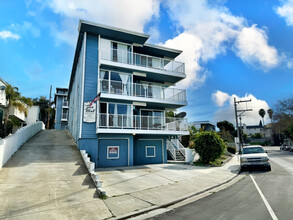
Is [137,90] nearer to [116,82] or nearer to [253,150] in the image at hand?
[116,82]

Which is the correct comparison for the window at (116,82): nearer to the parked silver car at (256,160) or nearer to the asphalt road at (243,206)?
the parked silver car at (256,160)

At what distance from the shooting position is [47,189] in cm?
764

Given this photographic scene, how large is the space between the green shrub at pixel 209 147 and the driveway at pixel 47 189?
9.91m

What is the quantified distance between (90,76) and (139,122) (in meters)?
5.47

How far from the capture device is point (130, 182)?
9758mm

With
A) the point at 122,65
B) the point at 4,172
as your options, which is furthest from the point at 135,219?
the point at 122,65

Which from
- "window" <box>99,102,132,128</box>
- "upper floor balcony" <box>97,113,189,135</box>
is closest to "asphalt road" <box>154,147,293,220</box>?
"upper floor balcony" <box>97,113,189,135</box>

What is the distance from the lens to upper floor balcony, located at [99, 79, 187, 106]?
15985 millimetres

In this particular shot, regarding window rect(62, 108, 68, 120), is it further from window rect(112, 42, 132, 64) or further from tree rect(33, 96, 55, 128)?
window rect(112, 42, 132, 64)

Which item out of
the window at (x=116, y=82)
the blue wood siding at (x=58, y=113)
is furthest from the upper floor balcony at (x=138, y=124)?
the blue wood siding at (x=58, y=113)

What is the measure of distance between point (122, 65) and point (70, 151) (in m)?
7.80

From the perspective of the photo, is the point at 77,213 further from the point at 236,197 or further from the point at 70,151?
the point at 70,151

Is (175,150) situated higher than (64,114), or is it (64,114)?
(64,114)

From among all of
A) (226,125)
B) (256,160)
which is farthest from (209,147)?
(226,125)
